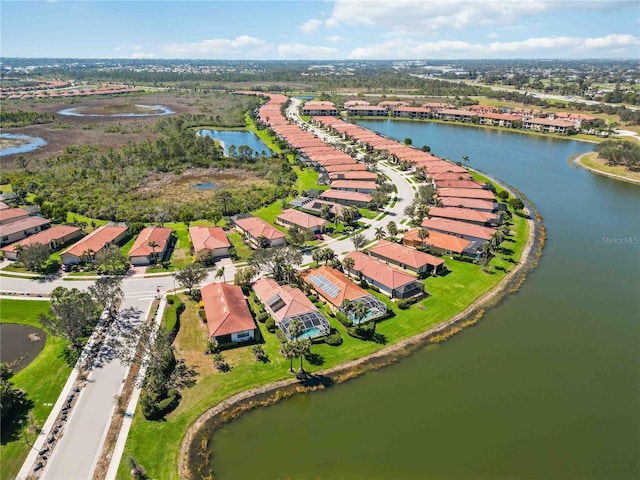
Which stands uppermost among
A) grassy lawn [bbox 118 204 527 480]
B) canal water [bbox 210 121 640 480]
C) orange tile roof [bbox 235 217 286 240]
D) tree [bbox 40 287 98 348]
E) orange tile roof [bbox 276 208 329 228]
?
tree [bbox 40 287 98 348]

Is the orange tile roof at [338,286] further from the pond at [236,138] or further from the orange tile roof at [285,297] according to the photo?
the pond at [236,138]

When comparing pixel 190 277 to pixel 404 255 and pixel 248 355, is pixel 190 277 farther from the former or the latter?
pixel 404 255

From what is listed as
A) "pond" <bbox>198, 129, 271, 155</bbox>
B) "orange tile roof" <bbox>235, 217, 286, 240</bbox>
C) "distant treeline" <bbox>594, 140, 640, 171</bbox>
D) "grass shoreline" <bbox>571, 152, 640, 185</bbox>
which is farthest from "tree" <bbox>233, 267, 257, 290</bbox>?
"distant treeline" <bbox>594, 140, 640, 171</bbox>

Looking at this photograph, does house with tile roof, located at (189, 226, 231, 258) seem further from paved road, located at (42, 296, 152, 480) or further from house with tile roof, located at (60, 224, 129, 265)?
paved road, located at (42, 296, 152, 480)

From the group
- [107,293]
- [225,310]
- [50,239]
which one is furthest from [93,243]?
[225,310]

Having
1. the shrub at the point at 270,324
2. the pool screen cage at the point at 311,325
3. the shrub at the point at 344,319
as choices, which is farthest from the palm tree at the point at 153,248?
the shrub at the point at 344,319

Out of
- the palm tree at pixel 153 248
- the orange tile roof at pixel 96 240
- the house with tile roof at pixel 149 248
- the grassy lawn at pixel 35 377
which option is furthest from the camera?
the orange tile roof at pixel 96 240

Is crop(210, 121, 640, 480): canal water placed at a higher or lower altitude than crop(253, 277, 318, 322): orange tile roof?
lower
